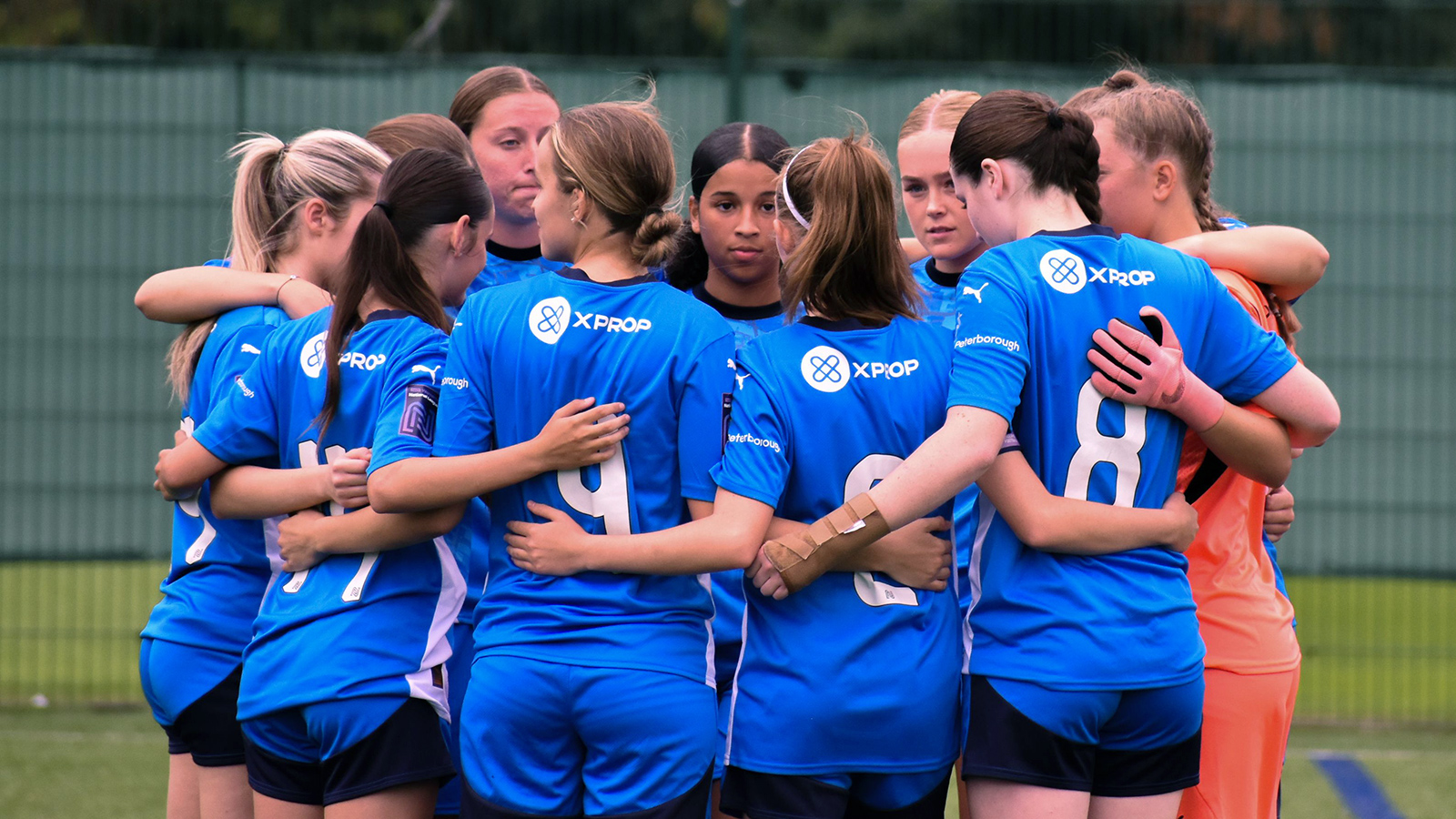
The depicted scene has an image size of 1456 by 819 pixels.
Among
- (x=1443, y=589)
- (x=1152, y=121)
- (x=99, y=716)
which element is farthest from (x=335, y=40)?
(x=1152, y=121)

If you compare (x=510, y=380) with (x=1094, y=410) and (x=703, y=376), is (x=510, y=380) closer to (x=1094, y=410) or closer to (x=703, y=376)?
(x=703, y=376)

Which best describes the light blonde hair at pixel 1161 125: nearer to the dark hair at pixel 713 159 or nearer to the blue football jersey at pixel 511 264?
the dark hair at pixel 713 159

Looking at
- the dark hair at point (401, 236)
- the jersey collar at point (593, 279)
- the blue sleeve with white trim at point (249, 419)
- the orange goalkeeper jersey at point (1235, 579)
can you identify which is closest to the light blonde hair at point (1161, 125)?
the orange goalkeeper jersey at point (1235, 579)

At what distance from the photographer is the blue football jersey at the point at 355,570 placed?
8.75ft

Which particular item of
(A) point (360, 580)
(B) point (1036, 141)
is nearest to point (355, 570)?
(A) point (360, 580)

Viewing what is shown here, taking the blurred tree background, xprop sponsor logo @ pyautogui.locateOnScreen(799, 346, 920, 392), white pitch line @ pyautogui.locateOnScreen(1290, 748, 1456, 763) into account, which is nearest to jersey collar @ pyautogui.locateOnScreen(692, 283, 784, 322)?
xprop sponsor logo @ pyautogui.locateOnScreen(799, 346, 920, 392)

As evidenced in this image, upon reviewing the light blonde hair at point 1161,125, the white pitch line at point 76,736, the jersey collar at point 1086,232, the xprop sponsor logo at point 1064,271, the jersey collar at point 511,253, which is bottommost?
the white pitch line at point 76,736

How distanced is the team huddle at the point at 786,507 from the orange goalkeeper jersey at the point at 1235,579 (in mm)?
10

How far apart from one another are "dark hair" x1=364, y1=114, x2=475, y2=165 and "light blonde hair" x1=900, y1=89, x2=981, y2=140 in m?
1.11

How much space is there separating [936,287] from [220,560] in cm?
183

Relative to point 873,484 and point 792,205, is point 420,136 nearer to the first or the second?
point 792,205

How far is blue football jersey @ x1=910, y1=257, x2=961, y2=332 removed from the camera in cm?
335

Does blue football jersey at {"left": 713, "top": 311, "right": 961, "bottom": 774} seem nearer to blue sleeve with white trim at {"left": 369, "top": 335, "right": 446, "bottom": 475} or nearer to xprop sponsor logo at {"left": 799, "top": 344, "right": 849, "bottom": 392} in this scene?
xprop sponsor logo at {"left": 799, "top": 344, "right": 849, "bottom": 392}

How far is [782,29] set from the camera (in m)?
17.3
